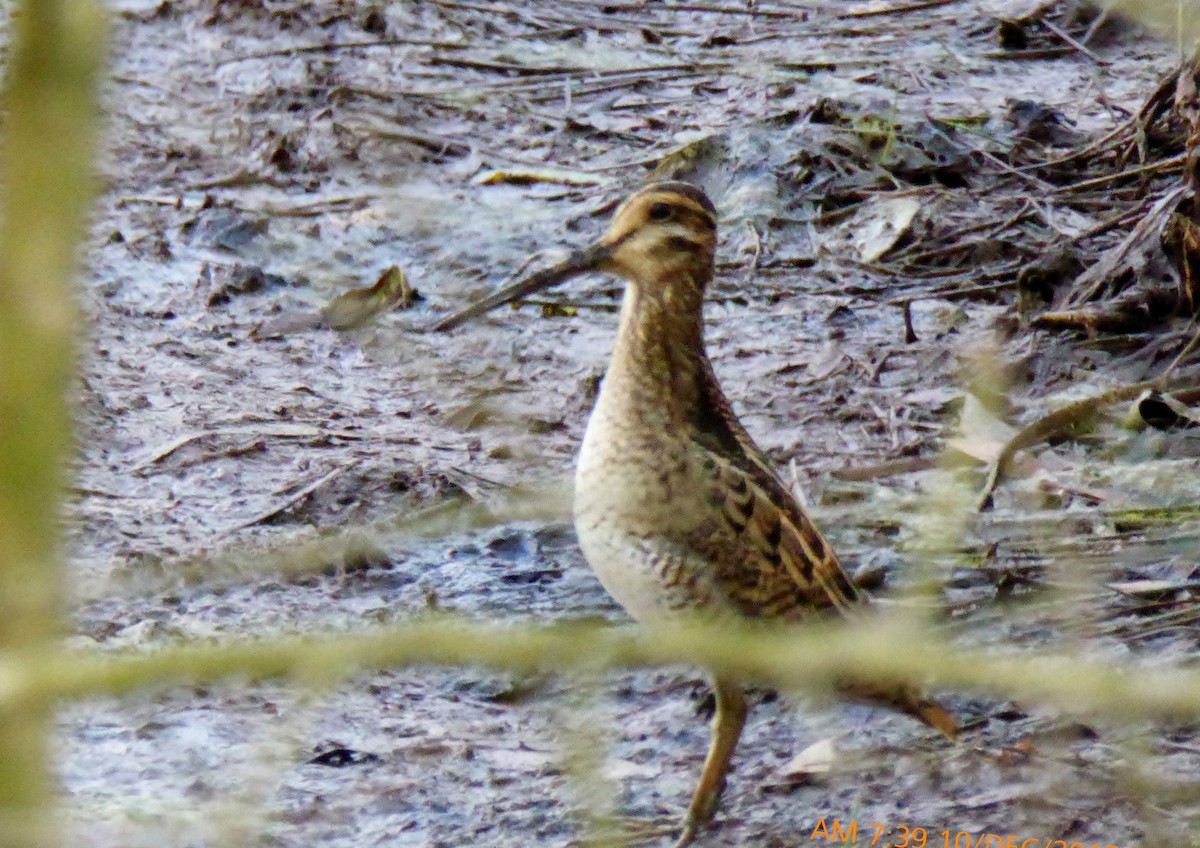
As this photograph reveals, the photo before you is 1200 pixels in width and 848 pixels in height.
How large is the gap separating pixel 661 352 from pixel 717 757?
34.8 inches

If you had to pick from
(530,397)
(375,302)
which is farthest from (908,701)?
(375,302)

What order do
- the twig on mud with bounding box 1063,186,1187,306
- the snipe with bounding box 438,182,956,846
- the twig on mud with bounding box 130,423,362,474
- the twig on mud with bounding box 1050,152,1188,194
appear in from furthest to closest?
the twig on mud with bounding box 1050,152,1188,194
the twig on mud with bounding box 1063,186,1187,306
the twig on mud with bounding box 130,423,362,474
the snipe with bounding box 438,182,956,846

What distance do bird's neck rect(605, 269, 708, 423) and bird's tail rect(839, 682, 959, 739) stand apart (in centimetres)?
67

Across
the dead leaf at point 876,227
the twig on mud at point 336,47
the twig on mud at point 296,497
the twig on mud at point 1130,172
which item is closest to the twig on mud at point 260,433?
the twig on mud at point 296,497

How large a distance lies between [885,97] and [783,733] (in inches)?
198

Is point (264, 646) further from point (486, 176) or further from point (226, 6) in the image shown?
point (226, 6)

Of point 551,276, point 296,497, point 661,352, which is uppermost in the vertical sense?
point 551,276

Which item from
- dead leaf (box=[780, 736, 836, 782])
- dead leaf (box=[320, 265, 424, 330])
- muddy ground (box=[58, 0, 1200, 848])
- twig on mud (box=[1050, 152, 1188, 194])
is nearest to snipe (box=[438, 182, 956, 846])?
dead leaf (box=[780, 736, 836, 782])
